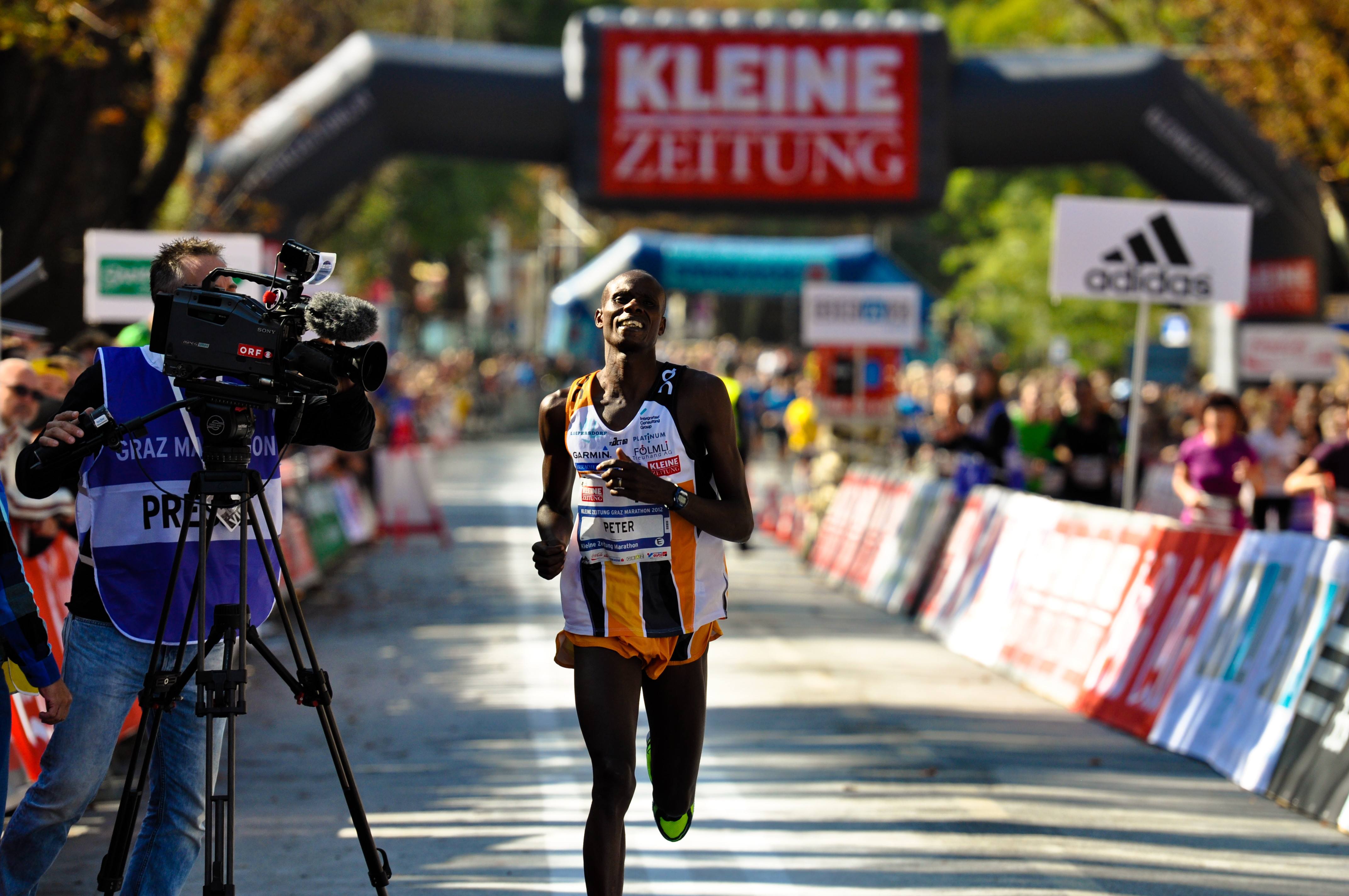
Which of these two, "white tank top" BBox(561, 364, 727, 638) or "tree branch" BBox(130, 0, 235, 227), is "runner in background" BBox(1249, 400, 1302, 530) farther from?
"white tank top" BBox(561, 364, 727, 638)

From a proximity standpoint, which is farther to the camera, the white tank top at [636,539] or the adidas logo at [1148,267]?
the adidas logo at [1148,267]

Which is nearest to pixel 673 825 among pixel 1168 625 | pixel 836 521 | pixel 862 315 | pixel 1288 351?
pixel 1168 625

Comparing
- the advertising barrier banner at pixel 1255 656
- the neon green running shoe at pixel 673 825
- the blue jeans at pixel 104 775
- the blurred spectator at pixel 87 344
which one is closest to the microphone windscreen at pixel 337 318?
the blue jeans at pixel 104 775

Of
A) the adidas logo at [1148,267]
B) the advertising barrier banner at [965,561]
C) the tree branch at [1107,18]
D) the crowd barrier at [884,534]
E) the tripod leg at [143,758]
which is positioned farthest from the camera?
the tree branch at [1107,18]

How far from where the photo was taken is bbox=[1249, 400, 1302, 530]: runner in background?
15.5m

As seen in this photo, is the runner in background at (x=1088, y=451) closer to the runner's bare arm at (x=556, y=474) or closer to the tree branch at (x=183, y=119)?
the tree branch at (x=183, y=119)

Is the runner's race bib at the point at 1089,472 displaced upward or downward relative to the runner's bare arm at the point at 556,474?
downward

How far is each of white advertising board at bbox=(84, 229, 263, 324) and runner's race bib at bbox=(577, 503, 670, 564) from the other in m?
7.79

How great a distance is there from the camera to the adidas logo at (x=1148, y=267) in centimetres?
1323

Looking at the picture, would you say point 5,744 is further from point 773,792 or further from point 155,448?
point 773,792

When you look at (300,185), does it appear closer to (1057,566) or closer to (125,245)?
(125,245)

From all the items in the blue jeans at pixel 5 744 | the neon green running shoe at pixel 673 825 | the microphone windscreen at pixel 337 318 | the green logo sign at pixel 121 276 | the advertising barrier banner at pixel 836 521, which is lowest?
the advertising barrier banner at pixel 836 521

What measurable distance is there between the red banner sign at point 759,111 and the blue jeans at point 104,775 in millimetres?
14582

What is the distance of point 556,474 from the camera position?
18.0 ft
